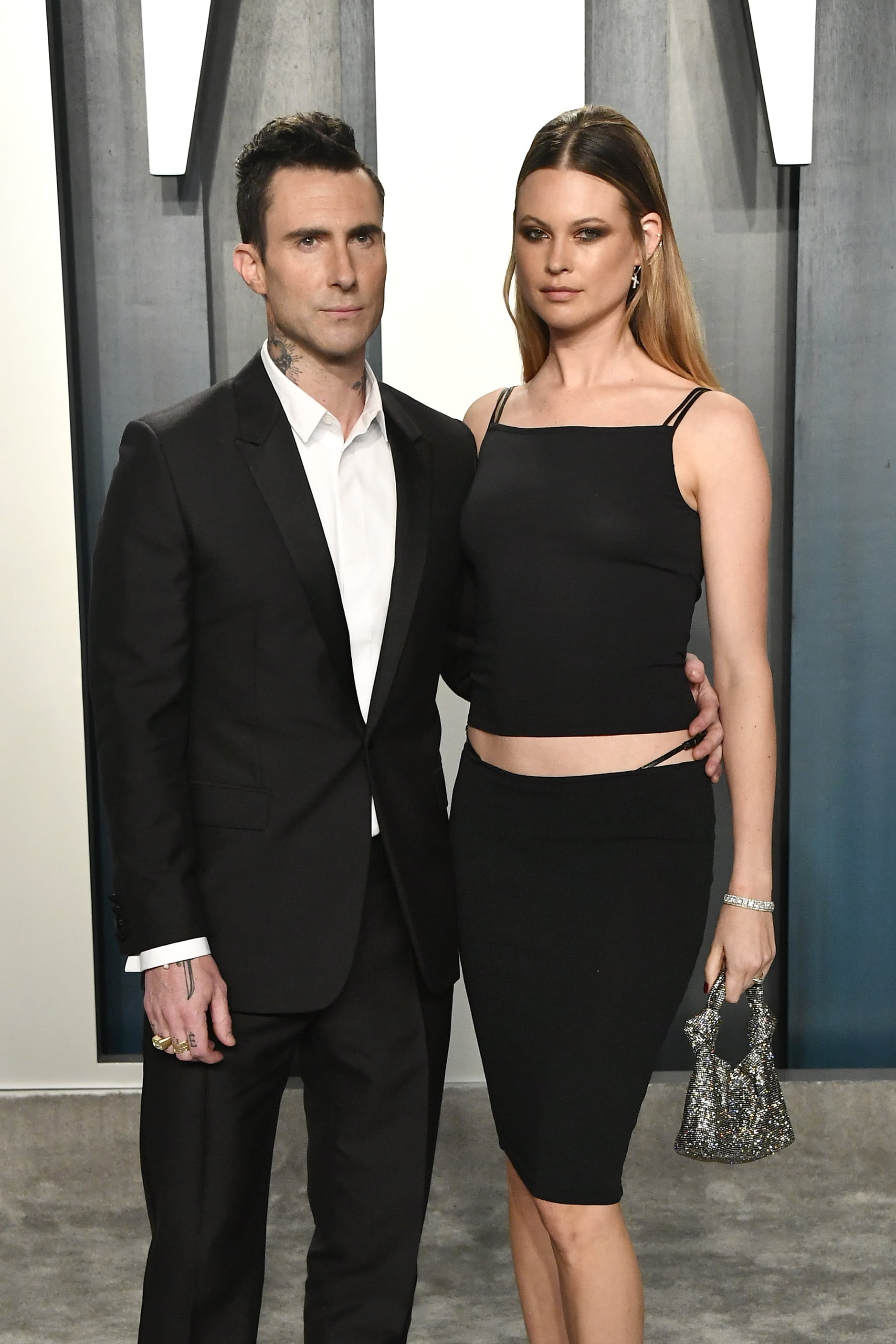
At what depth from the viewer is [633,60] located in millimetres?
3250

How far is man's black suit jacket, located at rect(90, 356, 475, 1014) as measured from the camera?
1.88 m

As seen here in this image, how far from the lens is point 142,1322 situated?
6.59ft

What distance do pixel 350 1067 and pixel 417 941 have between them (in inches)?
8.7

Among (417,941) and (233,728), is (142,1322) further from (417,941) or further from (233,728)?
(233,728)

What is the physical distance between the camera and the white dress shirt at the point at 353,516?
6.51ft

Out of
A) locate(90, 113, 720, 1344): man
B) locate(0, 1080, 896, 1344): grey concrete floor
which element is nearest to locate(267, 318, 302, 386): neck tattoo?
locate(90, 113, 720, 1344): man

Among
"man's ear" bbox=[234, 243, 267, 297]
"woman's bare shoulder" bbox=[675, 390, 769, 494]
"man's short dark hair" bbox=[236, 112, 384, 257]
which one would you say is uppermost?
"man's short dark hair" bbox=[236, 112, 384, 257]

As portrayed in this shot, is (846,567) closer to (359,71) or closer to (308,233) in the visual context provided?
(359,71)

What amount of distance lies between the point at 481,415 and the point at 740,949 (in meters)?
1.00

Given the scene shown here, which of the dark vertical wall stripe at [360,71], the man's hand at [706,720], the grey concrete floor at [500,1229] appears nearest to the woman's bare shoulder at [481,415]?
the man's hand at [706,720]

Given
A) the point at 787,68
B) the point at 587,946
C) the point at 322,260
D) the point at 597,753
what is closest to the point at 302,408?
the point at 322,260

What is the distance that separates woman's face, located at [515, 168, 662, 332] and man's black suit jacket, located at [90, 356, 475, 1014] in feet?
1.43

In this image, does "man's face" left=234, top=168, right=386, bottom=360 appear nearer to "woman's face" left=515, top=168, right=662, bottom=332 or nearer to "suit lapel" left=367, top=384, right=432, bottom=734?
"suit lapel" left=367, top=384, right=432, bottom=734

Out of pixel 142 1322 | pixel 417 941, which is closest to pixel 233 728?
pixel 417 941
